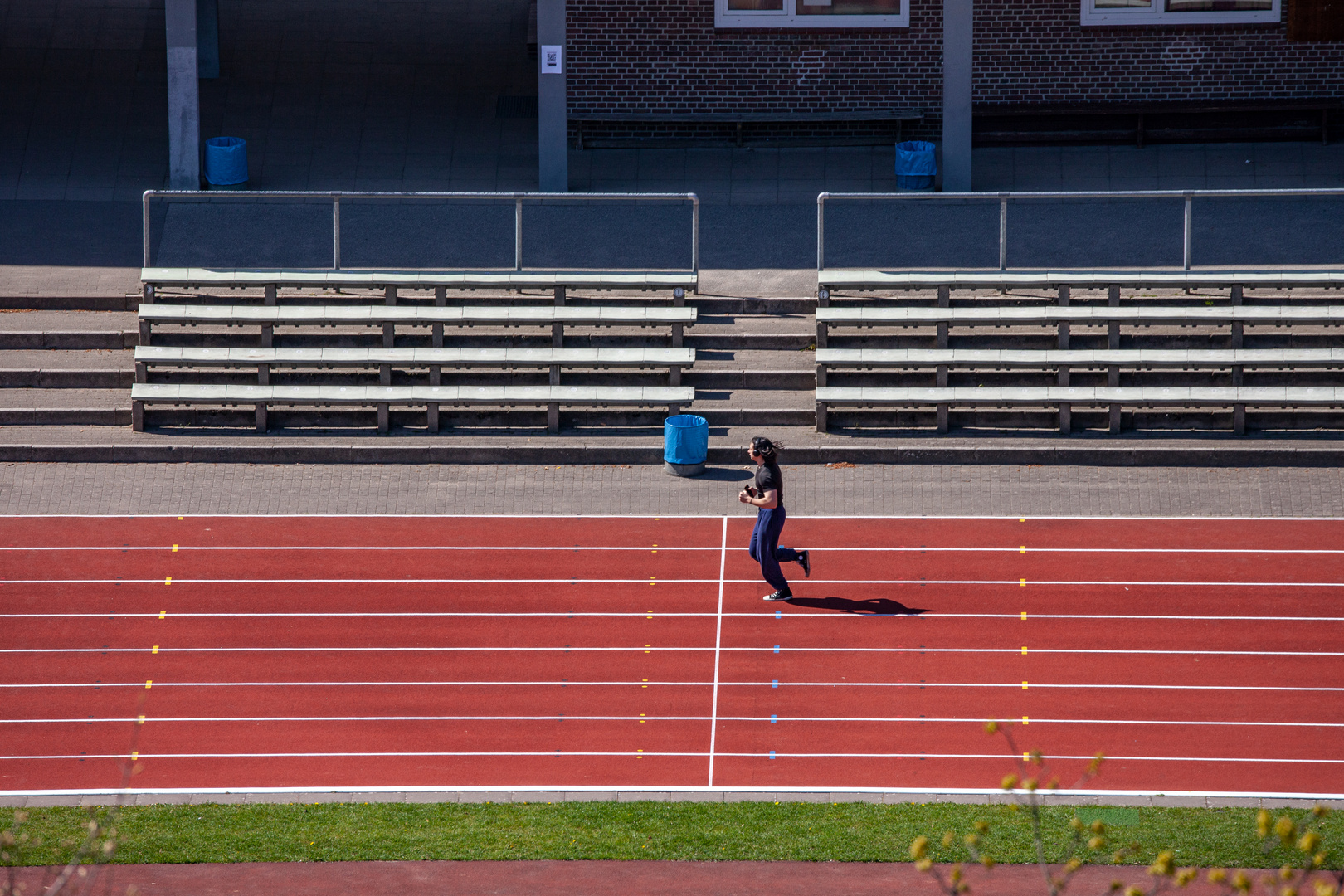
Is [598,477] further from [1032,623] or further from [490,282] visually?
[1032,623]

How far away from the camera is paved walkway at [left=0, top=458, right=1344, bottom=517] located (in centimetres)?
1558

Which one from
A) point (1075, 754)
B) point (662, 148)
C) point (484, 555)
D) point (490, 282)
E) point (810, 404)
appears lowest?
point (1075, 754)

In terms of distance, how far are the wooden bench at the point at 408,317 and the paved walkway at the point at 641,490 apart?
5.87 ft

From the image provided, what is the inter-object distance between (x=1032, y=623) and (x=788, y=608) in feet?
6.27

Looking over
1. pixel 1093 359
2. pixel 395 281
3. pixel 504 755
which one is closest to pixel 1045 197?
pixel 1093 359

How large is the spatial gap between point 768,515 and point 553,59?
32.1ft

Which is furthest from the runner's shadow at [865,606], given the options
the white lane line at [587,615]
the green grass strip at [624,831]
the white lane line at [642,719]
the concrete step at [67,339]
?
the concrete step at [67,339]

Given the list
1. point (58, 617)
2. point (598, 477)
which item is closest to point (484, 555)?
point (598, 477)

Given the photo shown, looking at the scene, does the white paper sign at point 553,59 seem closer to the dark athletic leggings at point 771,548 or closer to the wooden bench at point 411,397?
the wooden bench at point 411,397

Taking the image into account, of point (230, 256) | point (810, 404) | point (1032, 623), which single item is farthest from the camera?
point (230, 256)

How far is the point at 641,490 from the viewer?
16000mm

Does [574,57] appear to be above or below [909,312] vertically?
above

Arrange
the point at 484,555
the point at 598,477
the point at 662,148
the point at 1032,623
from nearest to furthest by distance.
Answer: the point at 1032,623 → the point at 484,555 → the point at 598,477 → the point at 662,148

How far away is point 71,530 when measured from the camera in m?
15.2
